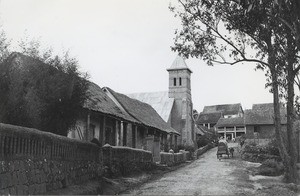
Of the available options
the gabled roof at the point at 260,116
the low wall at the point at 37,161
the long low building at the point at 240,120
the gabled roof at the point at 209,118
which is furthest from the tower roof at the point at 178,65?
the low wall at the point at 37,161

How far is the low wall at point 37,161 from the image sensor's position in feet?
26.0

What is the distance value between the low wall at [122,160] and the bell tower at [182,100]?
3271cm

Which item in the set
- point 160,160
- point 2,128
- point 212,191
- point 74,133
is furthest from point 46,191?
point 160,160

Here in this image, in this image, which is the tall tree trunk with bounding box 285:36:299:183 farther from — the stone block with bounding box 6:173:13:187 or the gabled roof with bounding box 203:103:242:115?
the gabled roof with bounding box 203:103:242:115

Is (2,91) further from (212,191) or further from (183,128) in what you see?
(183,128)

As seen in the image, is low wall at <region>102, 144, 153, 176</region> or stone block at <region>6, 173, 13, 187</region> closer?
stone block at <region>6, 173, 13, 187</region>

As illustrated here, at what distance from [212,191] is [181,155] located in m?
22.0

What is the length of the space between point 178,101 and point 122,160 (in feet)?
133

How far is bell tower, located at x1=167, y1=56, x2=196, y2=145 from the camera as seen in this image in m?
56.0

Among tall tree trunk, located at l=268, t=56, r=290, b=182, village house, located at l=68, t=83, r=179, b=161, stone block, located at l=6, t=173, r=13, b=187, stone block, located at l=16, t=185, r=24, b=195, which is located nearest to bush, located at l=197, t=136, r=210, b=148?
village house, located at l=68, t=83, r=179, b=161

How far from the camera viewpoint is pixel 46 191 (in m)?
10.0

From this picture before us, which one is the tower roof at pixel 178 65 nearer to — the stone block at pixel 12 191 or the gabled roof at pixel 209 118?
the gabled roof at pixel 209 118

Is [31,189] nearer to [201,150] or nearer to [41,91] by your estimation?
[41,91]

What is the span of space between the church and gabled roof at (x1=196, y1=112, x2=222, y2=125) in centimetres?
3321
